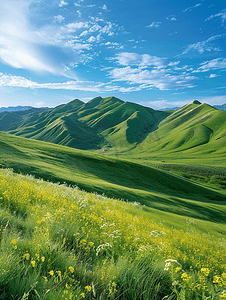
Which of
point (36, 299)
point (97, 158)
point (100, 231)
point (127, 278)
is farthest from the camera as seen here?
point (97, 158)

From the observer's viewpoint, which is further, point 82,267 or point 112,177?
point 112,177

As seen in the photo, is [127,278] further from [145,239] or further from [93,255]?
[145,239]

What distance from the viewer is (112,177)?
5331cm

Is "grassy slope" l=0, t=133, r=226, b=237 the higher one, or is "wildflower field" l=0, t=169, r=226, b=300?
"wildflower field" l=0, t=169, r=226, b=300

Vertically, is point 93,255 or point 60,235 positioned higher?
point 60,235

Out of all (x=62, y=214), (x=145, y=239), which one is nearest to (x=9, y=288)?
(x=62, y=214)

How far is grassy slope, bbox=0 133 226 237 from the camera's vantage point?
33938mm

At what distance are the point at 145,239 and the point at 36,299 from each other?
4.36 meters

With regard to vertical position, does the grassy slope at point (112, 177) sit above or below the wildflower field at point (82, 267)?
below

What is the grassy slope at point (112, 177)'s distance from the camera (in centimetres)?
3394

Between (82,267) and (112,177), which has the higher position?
(82,267)

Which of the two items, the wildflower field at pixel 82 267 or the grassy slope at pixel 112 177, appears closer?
the wildflower field at pixel 82 267

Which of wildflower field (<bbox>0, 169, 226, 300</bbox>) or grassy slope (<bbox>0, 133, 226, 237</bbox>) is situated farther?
grassy slope (<bbox>0, 133, 226, 237</bbox>)

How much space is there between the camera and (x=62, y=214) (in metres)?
6.75
